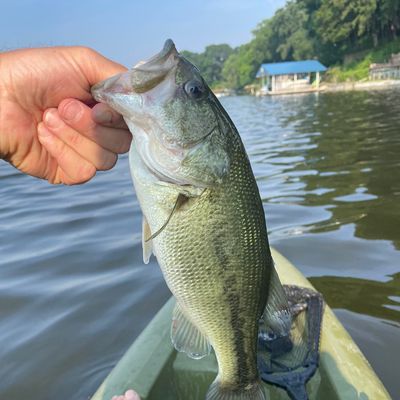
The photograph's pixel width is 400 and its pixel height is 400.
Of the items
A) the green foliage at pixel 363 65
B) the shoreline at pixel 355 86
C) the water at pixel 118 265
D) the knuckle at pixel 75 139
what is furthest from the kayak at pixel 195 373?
the green foliage at pixel 363 65

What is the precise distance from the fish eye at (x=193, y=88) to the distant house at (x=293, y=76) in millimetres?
59372

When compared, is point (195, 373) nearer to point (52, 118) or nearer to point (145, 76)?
point (52, 118)

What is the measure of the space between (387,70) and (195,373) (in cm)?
5460

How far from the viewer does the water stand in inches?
160

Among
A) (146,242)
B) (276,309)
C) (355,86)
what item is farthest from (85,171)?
(355,86)

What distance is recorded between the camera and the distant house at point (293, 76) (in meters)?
62.5

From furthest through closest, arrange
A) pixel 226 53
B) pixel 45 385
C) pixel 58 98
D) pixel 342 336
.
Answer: pixel 226 53, pixel 45 385, pixel 342 336, pixel 58 98

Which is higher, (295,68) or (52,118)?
(52,118)

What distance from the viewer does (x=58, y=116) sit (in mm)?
2270

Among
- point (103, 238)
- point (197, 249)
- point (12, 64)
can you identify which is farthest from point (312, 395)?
point (103, 238)

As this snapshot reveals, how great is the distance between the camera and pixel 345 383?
2.71 metres

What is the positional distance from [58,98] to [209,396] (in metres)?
1.56

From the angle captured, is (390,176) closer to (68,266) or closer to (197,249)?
(68,266)

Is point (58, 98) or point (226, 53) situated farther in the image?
point (226, 53)
